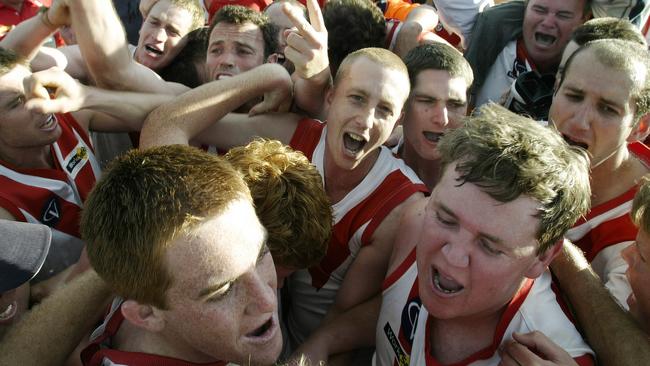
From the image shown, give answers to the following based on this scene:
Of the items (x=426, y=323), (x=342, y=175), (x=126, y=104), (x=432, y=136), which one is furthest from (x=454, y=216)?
(x=126, y=104)

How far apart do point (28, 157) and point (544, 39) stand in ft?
12.1

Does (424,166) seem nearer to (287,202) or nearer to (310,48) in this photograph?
(310,48)

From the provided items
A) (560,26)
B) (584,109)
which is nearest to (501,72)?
(560,26)

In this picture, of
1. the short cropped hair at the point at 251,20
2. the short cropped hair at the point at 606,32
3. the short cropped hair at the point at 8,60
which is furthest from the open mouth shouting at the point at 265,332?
the short cropped hair at the point at 606,32

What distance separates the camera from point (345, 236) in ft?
9.11

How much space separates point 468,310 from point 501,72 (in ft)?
9.52

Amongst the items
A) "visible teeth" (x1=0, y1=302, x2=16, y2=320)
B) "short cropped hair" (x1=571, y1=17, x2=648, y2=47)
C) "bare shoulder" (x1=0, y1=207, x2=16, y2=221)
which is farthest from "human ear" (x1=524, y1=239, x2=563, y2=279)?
"bare shoulder" (x1=0, y1=207, x2=16, y2=221)

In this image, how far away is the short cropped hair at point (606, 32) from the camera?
3.55 meters

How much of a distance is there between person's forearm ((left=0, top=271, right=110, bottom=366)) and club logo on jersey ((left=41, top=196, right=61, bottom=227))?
2.35 feet

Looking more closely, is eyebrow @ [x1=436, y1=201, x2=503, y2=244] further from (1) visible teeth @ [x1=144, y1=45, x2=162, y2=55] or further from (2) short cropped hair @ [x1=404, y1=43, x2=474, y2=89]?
(1) visible teeth @ [x1=144, y1=45, x2=162, y2=55]

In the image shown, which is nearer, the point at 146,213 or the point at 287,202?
the point at 146,213

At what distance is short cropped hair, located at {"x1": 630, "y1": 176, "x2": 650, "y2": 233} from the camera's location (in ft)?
6.55

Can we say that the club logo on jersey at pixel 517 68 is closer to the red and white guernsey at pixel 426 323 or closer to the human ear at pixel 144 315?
the red and white guernsey at pixel 426 323

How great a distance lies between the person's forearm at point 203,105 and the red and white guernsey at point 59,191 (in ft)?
1.62
